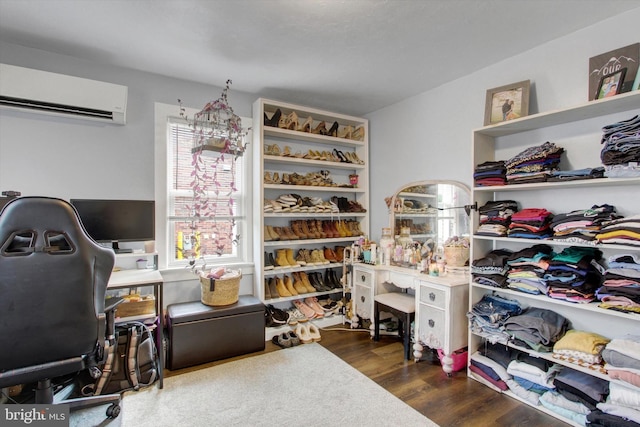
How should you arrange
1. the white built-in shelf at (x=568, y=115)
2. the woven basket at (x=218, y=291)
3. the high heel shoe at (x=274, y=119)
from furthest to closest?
1. the high heel shoe at (x=274, y=119)
2. the woven basket at (x=218, y=291)
3. the white built-in shelf at (x=568, y=115)

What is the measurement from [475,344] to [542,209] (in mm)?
1161

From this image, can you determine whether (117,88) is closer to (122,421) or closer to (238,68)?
(238,68)

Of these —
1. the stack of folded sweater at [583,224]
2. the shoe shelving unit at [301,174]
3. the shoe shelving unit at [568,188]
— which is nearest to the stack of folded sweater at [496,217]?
the shoe shelving unit at [568,188]

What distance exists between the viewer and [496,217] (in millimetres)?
2363

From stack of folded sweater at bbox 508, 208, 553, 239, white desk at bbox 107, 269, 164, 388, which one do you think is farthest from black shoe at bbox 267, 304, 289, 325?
stack of folded sweater at bbox 508, 208, 553, 239

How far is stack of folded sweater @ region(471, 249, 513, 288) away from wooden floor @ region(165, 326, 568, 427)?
0.78 meters

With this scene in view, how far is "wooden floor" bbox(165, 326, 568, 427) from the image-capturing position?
6.35ft

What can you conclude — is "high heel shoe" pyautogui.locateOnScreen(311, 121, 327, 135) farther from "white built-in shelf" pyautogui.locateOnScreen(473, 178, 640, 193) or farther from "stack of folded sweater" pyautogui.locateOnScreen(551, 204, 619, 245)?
"stack of folded sweater" pyautogui.locateOnScreen(551, 204, 619, 245)

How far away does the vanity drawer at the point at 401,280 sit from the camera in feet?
9.56

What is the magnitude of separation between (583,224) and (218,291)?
275 centimetres

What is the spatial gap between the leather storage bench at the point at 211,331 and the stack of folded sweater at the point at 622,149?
108 inches

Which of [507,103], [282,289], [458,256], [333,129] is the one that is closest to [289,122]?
[333,129]

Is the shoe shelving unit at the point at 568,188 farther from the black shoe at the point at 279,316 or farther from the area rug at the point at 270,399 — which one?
the black shoe at the point at 279,316

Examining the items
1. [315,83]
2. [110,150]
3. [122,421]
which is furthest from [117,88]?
[122,421]
